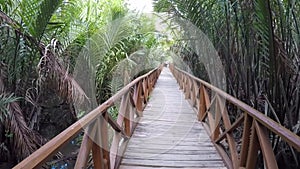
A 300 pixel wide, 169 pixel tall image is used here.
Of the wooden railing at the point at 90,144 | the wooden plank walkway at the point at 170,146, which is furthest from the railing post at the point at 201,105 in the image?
the wooden railing at the point at 90,144

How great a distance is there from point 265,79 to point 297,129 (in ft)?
1.86

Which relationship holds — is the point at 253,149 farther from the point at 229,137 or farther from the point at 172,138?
the point at 172,138

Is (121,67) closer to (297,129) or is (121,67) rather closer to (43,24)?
(43,24)

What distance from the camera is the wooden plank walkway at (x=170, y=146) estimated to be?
2.66m

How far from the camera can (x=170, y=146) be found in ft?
10.3

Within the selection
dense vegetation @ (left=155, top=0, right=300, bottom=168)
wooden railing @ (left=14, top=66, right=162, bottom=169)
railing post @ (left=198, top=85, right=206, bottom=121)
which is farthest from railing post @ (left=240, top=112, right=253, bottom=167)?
railing post @ (left=198, top=85, right=206, bottom=121)

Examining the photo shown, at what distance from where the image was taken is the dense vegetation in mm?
2219

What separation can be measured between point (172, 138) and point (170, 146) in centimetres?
33

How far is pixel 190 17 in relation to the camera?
412 cm

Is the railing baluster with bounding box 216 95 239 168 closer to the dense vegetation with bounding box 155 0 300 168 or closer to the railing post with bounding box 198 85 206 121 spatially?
the dense vegetation with bounding box 155 0 300 168

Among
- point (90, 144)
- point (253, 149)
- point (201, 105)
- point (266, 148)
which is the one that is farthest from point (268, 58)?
point (201, 105)

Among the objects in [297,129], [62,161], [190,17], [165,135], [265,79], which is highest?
[190,17]

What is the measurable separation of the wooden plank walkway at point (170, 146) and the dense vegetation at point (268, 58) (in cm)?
65

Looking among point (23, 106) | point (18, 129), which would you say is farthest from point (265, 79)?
point (23, 106)
